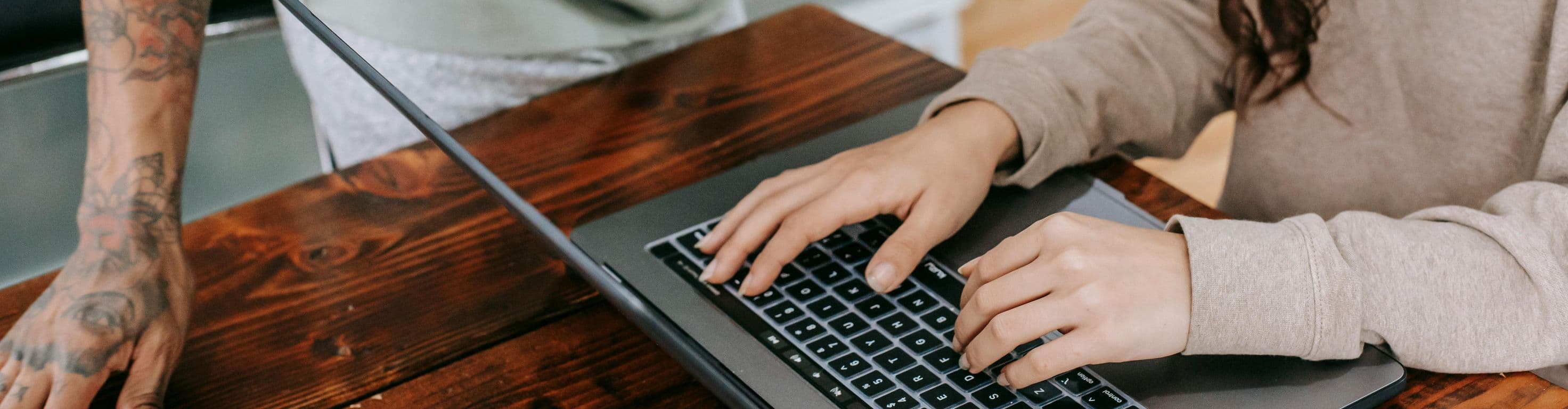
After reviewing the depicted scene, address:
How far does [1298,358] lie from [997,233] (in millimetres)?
176

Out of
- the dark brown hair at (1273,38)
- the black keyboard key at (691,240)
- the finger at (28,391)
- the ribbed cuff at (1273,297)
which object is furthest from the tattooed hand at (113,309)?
the dark brown hair at (1273,38)

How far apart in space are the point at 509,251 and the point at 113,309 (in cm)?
22

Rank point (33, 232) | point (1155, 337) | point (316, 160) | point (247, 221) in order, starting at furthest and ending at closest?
point (316, 160) → point (33, 232) → point (247, 221) → point (1155, 337)

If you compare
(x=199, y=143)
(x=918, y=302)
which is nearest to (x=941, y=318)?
(x=918, y=302)

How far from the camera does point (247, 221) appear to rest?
0.75m

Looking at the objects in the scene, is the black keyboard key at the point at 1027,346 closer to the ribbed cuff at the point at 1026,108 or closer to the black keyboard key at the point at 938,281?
the black keyboard key at the point at 938,281

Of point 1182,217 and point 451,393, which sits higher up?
point 451,393

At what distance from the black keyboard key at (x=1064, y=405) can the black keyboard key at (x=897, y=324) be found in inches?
3.1

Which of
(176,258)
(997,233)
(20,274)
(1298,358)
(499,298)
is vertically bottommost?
(1298,358)

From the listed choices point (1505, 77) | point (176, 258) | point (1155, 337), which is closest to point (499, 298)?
point (176, 258)

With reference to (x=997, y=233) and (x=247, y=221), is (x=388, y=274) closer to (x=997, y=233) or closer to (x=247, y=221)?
(x=247, y=221)

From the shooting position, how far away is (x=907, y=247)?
0.58 m

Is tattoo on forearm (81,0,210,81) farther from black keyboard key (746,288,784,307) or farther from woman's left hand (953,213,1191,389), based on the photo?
woman's left hand (953,213,1191,389)

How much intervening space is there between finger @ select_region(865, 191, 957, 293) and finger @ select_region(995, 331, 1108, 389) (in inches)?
3.8
